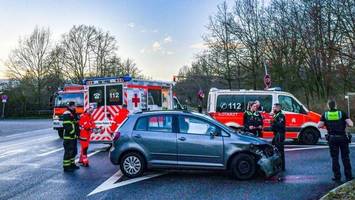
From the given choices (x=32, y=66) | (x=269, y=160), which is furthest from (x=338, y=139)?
(x=32, y=66)

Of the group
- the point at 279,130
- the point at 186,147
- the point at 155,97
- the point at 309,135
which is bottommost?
the point at 309,135

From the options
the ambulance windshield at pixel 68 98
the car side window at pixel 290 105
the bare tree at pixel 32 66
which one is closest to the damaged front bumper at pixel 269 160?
the car side window at pixel 290 105

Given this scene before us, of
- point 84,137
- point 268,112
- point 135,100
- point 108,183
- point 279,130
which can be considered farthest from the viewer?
point 268,112

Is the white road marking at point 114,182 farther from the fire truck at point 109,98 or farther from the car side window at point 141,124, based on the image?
the fire truck at point 109,98

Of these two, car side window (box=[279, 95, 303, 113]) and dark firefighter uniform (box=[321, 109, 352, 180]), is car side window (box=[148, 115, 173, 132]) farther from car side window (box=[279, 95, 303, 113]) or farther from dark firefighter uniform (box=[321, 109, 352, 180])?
car side window (box=[279, 95, 303, 113])

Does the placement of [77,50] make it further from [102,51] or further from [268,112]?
[268,112]

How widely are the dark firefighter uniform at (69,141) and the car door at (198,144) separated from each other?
10.1 feet

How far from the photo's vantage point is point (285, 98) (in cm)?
1534

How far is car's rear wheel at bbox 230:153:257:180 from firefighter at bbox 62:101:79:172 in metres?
4.19

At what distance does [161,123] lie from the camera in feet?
30.1

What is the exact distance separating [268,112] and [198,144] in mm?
7233

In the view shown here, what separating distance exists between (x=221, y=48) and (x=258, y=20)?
398cm

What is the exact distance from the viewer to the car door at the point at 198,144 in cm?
874

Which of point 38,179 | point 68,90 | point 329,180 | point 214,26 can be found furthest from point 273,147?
point 214,26
